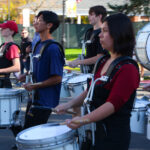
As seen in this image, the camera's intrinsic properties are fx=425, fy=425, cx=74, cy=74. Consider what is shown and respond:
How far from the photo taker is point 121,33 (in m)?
2.67

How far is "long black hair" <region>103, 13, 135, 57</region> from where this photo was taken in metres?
2.67

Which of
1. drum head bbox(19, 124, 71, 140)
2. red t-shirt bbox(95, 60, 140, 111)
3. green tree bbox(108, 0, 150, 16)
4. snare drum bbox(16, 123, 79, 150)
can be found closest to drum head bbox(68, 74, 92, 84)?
drum head bbox(19, 124, 71, 140)

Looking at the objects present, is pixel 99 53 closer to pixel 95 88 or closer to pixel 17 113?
pixel 17 113

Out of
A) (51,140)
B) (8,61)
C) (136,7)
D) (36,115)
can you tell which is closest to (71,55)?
(136,7)

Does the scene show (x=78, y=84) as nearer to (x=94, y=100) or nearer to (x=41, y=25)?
(x=41, y=25)

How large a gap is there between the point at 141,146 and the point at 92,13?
6.67ft

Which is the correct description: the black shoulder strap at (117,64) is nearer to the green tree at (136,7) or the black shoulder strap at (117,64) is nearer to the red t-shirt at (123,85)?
the red t-shirt at (123,85)

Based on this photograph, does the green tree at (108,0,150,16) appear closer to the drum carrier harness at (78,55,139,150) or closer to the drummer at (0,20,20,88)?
the drummer at (0,20,20,88)

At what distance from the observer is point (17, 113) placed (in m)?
4.88

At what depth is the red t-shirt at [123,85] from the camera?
2611mm

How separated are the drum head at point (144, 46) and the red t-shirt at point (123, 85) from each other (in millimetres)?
3108

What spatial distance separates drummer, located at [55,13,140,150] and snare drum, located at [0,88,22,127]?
2172 mm

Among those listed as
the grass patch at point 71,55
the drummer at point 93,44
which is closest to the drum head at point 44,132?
the drummer at point 93,44

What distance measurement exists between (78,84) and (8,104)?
1.05m
